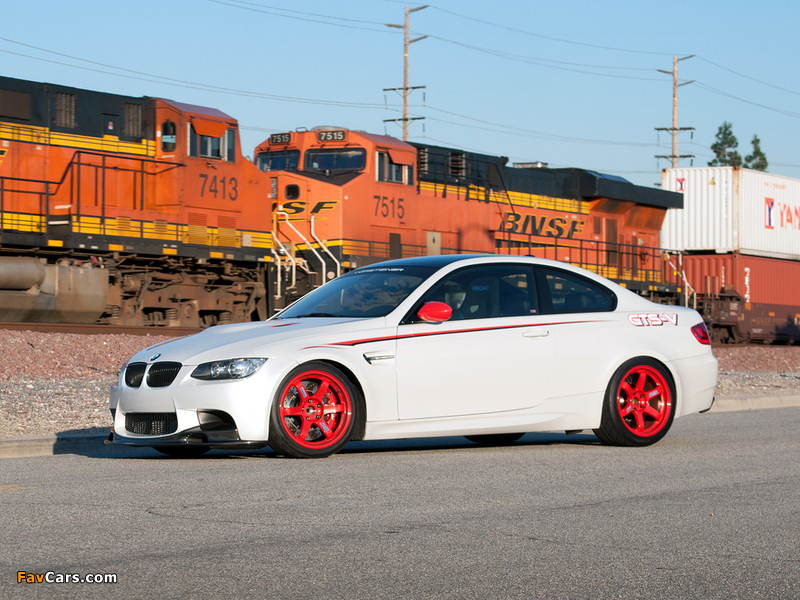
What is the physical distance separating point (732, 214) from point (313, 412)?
88.8 feet

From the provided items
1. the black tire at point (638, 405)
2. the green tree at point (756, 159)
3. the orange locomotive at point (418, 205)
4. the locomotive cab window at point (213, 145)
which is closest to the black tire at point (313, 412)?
the black tire at point (638, 405)

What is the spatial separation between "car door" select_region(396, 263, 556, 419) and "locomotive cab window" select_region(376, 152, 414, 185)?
14.1m

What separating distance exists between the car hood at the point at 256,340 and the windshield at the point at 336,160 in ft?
47.7

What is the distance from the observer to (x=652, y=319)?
8312mm

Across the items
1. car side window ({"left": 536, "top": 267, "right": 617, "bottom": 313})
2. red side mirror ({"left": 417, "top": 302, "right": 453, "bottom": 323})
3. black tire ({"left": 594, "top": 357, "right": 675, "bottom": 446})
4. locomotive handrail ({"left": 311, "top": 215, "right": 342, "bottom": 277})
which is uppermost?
locomotive handrail ({"left": 311, "top": 215, "right": 342, "bottom": 277})

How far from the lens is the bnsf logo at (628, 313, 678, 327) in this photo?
823 centimetres

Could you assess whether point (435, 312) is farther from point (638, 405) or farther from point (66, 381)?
point (66, 381)

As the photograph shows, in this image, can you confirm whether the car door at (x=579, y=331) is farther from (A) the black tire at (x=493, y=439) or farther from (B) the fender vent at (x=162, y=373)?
(B) the fender vent at (x=162, y=373)

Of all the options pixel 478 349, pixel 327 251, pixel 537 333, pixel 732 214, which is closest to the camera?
pixel 478 349

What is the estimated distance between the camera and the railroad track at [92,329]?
16.2 meters

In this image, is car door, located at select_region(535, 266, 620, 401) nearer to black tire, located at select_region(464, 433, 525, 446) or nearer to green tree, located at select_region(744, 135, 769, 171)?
black tire, located at select_region(464, 433, 525, 446)

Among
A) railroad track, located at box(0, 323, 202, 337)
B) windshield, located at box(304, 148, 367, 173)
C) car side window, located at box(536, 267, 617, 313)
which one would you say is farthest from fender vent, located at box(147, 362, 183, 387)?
windshield, located at box(304, 148, 367, 173)

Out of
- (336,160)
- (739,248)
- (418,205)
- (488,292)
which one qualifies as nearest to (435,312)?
(488,292)

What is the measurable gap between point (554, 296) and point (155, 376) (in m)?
3.11
